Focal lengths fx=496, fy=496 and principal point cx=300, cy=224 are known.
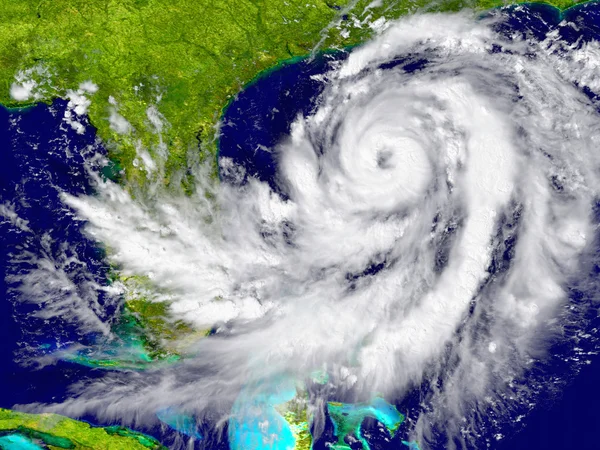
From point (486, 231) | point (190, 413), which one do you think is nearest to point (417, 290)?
point (486, 231)

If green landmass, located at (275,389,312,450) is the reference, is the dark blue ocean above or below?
above

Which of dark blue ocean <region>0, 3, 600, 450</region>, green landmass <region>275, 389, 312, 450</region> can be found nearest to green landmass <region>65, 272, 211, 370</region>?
dark blue ocean <region>0, 3, 600, 450</region>

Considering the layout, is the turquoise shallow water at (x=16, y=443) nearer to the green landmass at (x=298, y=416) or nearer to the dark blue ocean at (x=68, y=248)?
the dark blue ocean at (x=68, y=248)

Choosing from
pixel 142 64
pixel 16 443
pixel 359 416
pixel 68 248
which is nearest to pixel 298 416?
pixel 359 416

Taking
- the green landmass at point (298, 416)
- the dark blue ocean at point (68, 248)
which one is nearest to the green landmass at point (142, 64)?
the dark blue ocean at point (68, 248)

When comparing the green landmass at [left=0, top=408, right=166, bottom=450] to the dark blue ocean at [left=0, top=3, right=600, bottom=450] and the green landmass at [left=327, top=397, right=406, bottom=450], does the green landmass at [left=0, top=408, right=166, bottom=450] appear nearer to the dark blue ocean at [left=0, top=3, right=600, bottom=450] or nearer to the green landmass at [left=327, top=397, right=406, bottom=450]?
the dark blue ocean at [left=0, top=3, right=600, bottom=450]

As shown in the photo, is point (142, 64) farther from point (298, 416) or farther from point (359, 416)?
point (359, 416)

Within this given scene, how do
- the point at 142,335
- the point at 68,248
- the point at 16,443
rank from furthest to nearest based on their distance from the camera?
the point at 142,335, the point at 68,248, the point at 16,443
